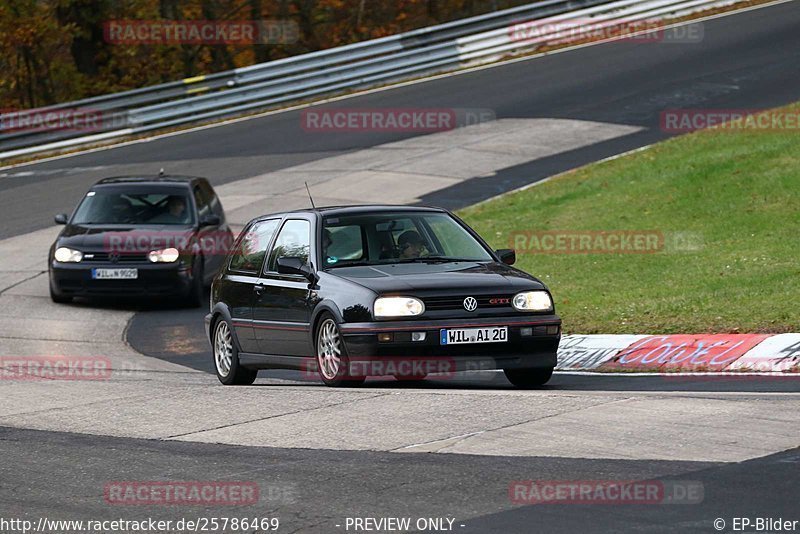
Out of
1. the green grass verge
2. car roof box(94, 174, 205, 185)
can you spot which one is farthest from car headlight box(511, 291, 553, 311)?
car roof box(94, 174, 205, 185)

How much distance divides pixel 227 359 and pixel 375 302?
2.59 m

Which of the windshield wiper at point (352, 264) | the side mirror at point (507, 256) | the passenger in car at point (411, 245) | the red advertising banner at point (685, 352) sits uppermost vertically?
the passenger in car at point (411, 245)

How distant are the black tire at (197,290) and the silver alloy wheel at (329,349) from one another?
7.59 meters

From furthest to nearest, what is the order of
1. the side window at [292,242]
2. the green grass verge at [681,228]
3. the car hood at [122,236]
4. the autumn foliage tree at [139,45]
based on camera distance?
the autumn foliage tree at [139,45], the car hood at [122,236], the green grass verge at [681,228], the side window at [292,242]

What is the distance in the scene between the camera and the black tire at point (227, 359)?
1216 centimetres

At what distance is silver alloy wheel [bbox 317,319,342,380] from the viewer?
10.5 m

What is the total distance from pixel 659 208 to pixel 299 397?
1081 cm

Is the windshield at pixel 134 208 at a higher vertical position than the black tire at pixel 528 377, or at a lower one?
higher

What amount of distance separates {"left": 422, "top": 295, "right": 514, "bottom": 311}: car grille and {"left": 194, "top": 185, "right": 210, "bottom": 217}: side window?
30.8 feet

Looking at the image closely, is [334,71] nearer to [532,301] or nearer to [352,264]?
[352,264]

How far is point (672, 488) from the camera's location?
21.8ft

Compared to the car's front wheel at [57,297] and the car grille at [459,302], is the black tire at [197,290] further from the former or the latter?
the car grille at [459,302]

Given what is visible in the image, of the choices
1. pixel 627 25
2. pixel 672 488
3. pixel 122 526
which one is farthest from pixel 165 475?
pixel 627 25

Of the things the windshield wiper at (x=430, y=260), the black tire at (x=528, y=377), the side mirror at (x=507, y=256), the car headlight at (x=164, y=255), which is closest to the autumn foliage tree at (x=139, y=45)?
the car headlight at (x=164, y=255)
